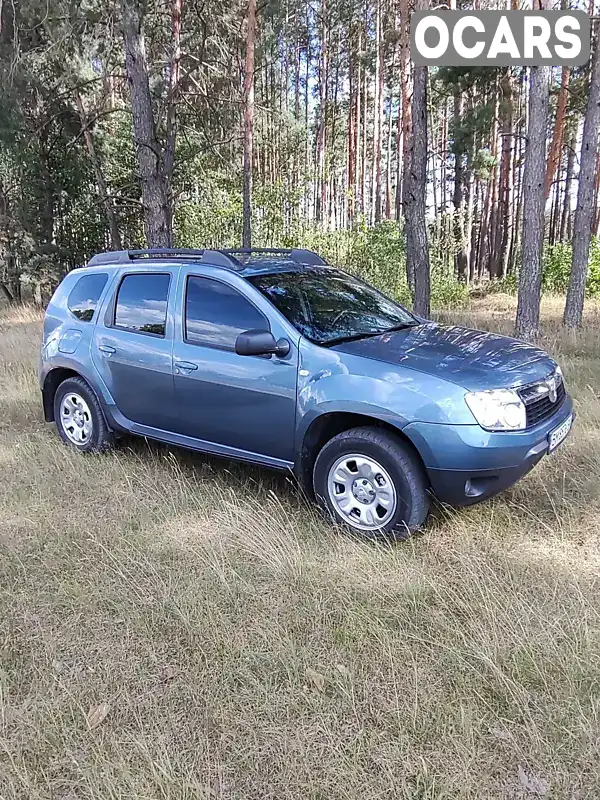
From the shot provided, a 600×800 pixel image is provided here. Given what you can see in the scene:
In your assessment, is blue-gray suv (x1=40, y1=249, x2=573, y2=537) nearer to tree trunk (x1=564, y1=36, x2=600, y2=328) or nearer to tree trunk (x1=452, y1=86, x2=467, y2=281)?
tree trunk (x1=564, y1=36, x2=600, y2=328)

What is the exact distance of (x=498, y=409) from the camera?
344 centimetres

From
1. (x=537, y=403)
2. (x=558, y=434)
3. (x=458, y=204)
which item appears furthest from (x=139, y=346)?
(x=458, y=204)

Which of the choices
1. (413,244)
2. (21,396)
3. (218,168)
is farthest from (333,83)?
(21,396)

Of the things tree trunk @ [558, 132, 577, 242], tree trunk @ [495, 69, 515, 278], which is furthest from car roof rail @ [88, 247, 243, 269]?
tree trunk @ [558, 132, 577, 242]

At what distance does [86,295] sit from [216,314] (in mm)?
1688

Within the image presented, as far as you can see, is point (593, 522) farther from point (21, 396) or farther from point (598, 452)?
point (21, 396)

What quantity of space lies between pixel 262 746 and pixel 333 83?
27.0m

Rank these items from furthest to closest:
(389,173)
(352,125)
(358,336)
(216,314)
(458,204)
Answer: (352,125) → (389,173) → (458,204) → (216,314) → (358,336)

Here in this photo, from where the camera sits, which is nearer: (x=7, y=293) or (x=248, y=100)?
(x=248, y=100)

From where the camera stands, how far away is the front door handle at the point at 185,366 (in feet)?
14.4

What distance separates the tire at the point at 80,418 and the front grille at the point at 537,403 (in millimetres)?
3492

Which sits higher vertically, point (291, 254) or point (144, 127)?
point (144, 127)

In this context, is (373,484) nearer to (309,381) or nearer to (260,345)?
(309,381)

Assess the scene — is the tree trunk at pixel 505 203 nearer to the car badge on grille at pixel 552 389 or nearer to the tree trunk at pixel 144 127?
the tree trunk at pixel 144 127
